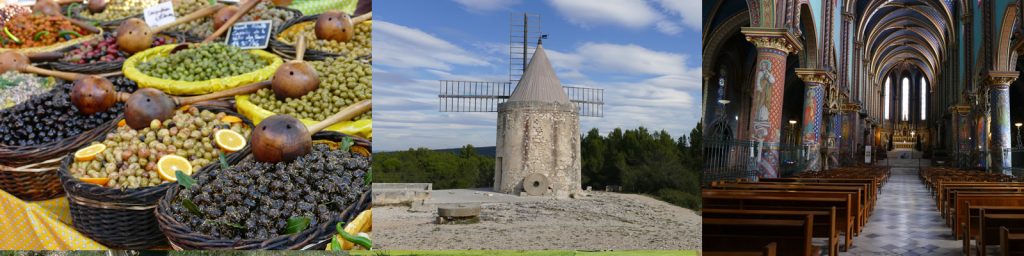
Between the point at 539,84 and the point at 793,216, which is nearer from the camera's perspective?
the point at 539,84

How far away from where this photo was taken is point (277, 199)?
14.3ft

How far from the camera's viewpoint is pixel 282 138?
14.3 ft

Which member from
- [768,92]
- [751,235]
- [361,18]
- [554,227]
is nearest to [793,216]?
[751,235]

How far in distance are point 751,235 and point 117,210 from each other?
382cm

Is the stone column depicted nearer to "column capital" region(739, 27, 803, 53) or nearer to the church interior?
the church interior

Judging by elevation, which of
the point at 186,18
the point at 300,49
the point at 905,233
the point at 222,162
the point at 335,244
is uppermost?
the point at 186,18

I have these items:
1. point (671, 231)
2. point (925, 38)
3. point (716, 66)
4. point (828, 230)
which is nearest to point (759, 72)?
point (828, 230)

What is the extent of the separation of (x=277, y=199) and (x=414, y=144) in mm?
884

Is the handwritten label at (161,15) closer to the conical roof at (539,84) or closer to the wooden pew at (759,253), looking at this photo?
the conical roof at (539,84)

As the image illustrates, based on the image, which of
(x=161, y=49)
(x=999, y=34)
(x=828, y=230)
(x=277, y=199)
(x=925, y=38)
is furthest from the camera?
(x=925, y=38)

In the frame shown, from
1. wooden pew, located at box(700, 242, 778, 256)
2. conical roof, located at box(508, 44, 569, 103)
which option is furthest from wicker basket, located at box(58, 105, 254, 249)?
wooden pew, located at box(700, 242, 778, 256)

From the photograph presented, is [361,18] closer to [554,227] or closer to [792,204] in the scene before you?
[554,227]

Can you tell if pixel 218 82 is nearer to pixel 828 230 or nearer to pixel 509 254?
pixel 509 254

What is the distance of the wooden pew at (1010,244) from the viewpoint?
4.31 meters
